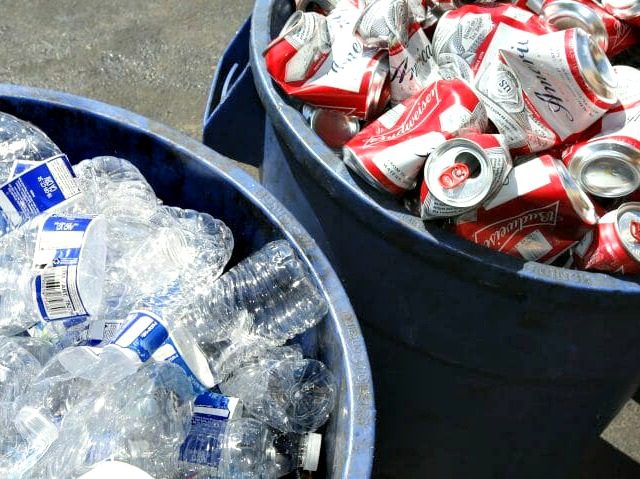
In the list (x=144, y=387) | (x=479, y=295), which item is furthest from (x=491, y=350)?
(x=144, y=387)

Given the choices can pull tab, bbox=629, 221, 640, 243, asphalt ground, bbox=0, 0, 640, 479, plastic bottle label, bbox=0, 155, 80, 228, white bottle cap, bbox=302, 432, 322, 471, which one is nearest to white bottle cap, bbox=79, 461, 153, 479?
white bottle cap, bbox=302, 432, 322, 471

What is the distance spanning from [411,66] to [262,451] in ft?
2.72

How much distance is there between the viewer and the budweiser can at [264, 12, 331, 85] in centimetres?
168

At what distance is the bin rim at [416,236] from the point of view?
1.46 metres

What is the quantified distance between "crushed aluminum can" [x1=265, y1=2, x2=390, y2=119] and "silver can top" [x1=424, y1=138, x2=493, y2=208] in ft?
0.87

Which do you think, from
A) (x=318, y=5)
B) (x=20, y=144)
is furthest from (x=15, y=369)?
(x=318, y=5)

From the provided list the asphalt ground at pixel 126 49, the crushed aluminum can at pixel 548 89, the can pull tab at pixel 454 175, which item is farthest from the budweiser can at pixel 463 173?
the asphalt ground at pixel 126 49

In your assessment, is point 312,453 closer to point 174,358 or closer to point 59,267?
point 174,358

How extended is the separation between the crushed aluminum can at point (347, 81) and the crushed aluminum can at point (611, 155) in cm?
39

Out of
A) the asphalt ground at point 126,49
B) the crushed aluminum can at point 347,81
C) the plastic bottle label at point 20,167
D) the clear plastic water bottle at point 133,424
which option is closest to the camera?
the clear plastic water bottle at point 133,424

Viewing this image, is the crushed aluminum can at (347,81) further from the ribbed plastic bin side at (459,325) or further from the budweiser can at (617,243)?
the budweiser can at (617,243)

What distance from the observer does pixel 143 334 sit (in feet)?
4.42

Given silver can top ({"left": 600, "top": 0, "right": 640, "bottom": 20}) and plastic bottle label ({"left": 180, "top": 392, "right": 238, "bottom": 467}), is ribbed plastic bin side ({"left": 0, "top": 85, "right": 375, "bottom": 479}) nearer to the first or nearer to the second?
plastic bottle label ({"left": 180, "top": 392, "right": 238, "bottom": 467})

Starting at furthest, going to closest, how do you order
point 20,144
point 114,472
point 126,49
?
point 126,49
point 20,144
point 114,472
